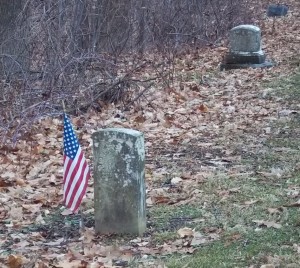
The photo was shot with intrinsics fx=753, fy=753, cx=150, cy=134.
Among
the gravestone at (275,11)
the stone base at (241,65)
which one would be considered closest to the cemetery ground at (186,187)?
the stone base at (241,65)

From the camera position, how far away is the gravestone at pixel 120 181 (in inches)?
244

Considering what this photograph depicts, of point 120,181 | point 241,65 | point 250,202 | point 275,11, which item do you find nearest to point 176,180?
point 250,202

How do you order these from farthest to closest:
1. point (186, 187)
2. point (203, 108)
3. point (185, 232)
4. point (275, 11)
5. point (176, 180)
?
point (275, 11)
point (203, 108)
point (176, 180)
point (186, 187)
point (185, 232)

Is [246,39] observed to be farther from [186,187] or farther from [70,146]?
[70,146]

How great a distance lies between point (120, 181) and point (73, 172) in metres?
0.40

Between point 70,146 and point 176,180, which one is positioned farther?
point 176,180

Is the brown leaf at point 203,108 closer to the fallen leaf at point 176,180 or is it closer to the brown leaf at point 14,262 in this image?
the fallen leaf at point 176,180

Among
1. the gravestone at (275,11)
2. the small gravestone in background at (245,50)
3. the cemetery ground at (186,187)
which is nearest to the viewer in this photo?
the cemetery ground at (186,187)

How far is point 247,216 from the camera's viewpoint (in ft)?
21.2

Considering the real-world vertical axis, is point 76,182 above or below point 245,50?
below

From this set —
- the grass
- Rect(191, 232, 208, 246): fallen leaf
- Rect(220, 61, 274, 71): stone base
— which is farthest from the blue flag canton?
Rect(220, 61, 274, 71): stone base

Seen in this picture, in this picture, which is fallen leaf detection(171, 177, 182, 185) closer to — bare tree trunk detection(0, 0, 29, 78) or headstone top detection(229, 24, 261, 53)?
bare tree trunk detection(0, 0, 29, 78)

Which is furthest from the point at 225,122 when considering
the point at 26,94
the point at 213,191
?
the point at 213,191

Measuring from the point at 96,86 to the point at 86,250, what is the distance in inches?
274
